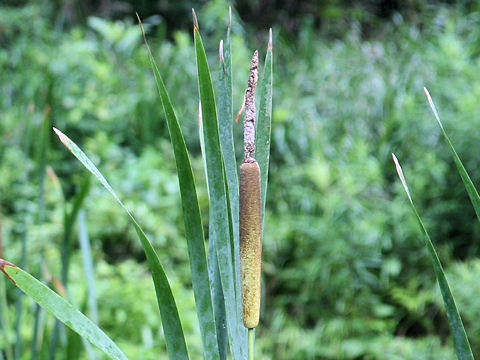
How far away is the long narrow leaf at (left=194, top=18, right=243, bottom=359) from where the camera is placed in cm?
45

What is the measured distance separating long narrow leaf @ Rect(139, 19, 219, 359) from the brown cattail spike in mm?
32

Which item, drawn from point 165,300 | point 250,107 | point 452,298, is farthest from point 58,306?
point 452,298

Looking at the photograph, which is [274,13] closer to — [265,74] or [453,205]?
[453,205]

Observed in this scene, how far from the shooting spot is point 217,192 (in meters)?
0.46

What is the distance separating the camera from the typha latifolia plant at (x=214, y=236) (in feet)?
1.46

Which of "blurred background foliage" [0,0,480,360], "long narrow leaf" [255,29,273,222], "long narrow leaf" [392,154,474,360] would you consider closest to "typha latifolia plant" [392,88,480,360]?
"long narrow leaf" [392,154,474,360]

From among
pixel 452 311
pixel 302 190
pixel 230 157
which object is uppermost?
pixel 230 157

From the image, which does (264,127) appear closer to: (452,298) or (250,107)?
(250,107)

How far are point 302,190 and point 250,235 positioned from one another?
2365mm

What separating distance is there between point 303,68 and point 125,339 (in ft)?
8.63

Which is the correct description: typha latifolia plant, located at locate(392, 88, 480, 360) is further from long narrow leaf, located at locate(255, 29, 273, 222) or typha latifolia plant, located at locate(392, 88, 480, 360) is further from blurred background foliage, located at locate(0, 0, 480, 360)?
blurred background foliage, located at locate(0, 0, 480, 360)

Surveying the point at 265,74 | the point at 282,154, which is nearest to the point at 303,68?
the point at 282,154

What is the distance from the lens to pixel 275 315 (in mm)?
2535

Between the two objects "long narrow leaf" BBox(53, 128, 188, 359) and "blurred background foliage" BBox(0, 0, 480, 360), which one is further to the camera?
"blurred background foliage" BBox(0, 0, 480, 360)
